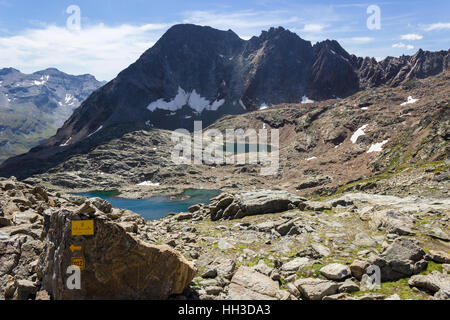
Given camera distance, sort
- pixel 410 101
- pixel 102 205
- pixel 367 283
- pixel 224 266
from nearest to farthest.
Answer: pixel 367 283 < pixel 224 266 < pixel 102 205 < pixel 410 101

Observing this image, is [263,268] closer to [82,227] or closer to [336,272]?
[336,272]

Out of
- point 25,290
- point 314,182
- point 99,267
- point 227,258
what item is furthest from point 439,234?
point 314,182

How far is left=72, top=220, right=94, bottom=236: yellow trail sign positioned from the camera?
36.0 ft

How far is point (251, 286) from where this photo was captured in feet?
43.3

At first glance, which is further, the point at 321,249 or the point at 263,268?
the point at 321,249

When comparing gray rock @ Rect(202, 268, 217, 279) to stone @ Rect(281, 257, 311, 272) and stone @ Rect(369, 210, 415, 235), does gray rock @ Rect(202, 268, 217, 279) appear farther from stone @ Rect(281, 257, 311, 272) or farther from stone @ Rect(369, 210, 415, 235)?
stone @ Rect(369, 210, 415, 235)

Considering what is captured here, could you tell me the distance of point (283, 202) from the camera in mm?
27984

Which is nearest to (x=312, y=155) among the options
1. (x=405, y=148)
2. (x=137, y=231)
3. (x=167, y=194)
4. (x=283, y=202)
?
(x=405, y=148)

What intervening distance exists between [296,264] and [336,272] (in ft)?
7.28

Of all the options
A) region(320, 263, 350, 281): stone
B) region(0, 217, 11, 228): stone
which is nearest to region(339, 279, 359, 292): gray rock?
region(320, 263, 350, 281): stone

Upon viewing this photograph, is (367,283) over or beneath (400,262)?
beneath

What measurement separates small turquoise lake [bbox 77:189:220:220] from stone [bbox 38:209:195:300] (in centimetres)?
8887

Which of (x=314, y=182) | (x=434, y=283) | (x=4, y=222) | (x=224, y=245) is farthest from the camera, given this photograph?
(x=314, y=182)

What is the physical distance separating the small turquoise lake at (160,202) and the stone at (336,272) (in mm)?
88957
